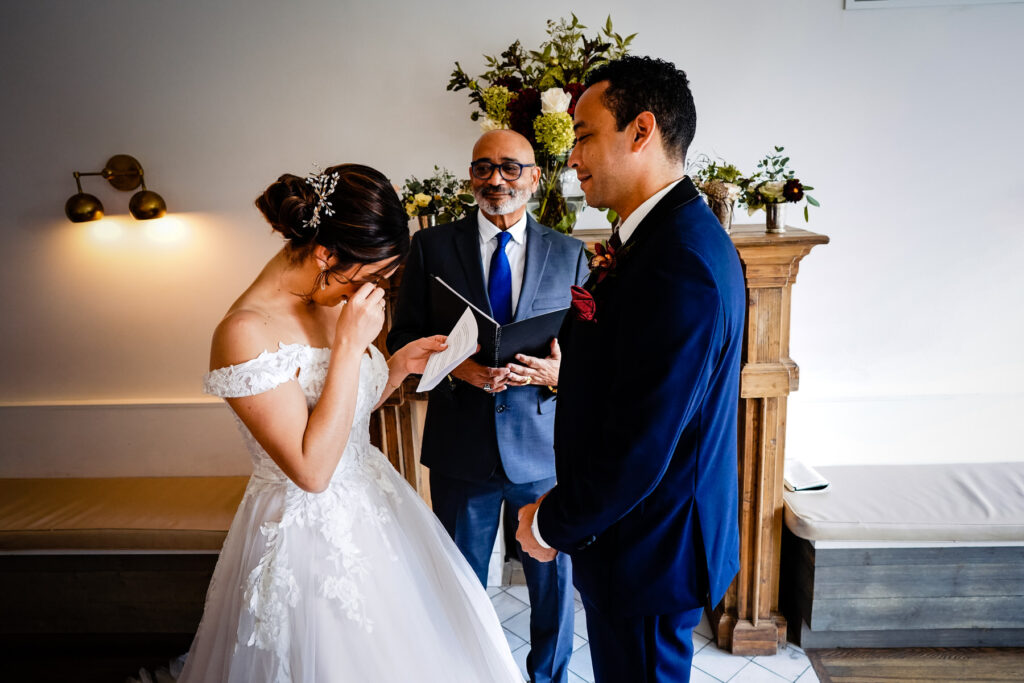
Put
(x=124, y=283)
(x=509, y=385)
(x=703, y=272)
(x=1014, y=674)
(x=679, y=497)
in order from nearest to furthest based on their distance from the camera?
(x=703, y=272) → (x=679, y=497) → (x=509, y=385) → (x=1014, y=674) → (x=124, y=283)

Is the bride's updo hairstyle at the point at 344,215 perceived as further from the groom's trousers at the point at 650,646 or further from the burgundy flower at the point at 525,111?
the groom's trousers at the point at 650,646

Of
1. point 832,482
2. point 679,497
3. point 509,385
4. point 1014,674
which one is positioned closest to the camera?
point 679,497

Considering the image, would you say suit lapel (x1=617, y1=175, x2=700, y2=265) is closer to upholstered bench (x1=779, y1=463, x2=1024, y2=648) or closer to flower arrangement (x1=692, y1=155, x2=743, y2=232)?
flower arrangement (x1=692, y1=155, x2=743, y2=232)

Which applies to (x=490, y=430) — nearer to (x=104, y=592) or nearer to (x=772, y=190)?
(x=772, y=190)

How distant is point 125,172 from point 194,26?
0.76 m

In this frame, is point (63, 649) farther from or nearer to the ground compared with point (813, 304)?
nearer to the ground

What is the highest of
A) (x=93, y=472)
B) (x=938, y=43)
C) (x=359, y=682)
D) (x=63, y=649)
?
(x=938, y=43)

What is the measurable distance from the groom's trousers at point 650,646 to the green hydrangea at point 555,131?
1.41m

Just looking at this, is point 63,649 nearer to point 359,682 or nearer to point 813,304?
point 359,682

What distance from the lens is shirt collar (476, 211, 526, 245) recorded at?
6.62ft

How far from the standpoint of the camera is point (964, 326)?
2.87 metres

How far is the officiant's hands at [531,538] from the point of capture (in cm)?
144

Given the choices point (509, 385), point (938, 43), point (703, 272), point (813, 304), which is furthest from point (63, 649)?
point (938, 43)

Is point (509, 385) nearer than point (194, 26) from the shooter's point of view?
Yes
